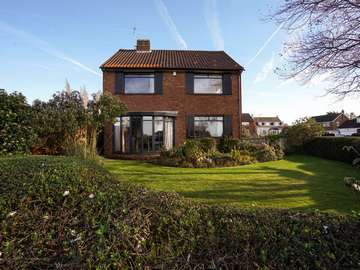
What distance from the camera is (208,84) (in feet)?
55.5

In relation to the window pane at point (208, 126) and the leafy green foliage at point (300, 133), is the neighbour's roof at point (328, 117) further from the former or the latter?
the window pane at point (208, 126)

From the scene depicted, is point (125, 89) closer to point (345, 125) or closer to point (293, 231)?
point (293, 231)

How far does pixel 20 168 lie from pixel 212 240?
2.85m

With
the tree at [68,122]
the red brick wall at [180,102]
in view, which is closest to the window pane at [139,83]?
the red brick wall at [180,102]

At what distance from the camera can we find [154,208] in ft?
8.09

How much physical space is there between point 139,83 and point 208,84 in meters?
4.85

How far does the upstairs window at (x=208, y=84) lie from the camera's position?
16.8 meters

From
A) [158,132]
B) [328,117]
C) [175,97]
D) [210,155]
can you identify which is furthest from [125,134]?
[328,117]

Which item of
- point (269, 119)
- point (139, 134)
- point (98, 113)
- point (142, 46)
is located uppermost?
point (142, 46)

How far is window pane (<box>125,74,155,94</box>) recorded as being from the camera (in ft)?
53.4

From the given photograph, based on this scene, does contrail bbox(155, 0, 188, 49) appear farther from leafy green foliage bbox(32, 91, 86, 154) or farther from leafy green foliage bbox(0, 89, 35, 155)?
leafy green foliage bbox(0, 89, 35, 155)

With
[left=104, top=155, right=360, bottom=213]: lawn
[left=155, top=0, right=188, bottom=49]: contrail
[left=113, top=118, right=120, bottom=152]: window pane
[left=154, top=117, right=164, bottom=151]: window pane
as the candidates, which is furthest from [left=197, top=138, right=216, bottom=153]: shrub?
[left=155, top=0, right=188, bottom=49]: contrail

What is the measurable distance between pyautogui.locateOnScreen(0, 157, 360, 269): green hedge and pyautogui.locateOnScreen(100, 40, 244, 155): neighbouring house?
494 inches

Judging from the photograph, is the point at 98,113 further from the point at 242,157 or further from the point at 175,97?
the point at 175,97
